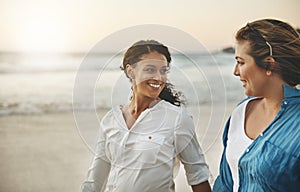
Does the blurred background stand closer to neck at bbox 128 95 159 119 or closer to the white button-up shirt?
the white button-up shirt

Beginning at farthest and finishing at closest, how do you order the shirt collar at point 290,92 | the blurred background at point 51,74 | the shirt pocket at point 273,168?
the blurred background at point 51,74 < the shirt collar at point 290,92 < the shirt pocket at point 273,168

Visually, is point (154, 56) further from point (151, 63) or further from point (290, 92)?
point (290, 92)

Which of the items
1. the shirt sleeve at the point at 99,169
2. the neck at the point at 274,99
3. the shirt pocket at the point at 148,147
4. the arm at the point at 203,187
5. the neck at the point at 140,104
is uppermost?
the neck at the point at 274,99

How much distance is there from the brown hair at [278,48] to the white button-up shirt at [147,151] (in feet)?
1.22

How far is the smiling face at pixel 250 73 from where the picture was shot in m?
1.53

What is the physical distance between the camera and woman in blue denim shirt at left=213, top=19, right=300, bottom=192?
Answer: 4.52 ft

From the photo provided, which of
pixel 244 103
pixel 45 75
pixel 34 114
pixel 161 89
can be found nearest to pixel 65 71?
pixel 45 75

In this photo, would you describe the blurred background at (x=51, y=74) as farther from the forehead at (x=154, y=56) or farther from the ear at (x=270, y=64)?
the ear at (x=270, y=64)

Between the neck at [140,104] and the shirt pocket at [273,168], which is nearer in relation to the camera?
the shirt pocket at [273,168]

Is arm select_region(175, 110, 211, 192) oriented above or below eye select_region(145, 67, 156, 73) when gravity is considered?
below

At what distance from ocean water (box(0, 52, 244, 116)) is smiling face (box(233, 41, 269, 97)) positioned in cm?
23

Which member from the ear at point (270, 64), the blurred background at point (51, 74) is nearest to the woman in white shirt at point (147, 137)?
the blurred background at point (51, 74)

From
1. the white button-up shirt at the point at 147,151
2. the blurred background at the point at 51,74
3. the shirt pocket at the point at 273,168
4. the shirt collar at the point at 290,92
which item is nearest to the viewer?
the shirt pocket at the point at 273,168

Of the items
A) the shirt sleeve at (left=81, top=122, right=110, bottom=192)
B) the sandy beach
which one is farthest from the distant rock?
the shirt sleeve at (left=81, top=122, right=110, bottom=192)
